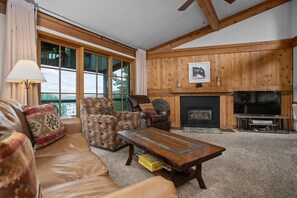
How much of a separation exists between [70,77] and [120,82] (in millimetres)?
1506

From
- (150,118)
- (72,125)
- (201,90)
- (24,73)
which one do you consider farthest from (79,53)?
(201,90)

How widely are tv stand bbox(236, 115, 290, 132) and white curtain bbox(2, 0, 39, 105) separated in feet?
15.4

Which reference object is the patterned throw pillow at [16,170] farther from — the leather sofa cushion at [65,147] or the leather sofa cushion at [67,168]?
the leather sofa cushion at [65,147]

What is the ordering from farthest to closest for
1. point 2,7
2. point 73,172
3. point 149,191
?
1. point 2,7
2. point 73,172
3. point 149,191

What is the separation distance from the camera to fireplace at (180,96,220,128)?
448cm

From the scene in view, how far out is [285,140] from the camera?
10.3ft

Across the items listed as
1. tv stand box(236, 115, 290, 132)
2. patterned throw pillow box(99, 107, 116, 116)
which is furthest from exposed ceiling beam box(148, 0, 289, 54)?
patterned throw pillow box(99, 107, 116, 116)

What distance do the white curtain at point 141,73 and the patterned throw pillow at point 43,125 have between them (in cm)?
321

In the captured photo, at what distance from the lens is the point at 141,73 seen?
4902 mm

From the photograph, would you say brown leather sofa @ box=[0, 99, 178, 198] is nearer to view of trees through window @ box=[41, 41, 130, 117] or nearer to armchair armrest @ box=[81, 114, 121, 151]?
armchair armrest @ box=[81, 114, 121, 151]

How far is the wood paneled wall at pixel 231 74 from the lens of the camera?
4160 millimetres

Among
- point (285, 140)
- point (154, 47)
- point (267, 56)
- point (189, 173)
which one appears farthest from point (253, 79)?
point (189, 173)

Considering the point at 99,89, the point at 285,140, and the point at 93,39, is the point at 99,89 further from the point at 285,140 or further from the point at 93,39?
the point at 285,140

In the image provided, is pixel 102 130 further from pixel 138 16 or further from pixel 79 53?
pixel 138 16
